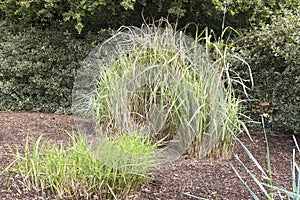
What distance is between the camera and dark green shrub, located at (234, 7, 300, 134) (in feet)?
13.1

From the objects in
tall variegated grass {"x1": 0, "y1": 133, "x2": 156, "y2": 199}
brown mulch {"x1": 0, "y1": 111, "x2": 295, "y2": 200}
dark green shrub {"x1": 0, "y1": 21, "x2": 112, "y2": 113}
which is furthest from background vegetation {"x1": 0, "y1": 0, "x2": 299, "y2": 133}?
tall variegated grass {"x1": 0, "y1": 133, "x2": 156, "y2": 199}

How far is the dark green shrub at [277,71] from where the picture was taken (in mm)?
3998

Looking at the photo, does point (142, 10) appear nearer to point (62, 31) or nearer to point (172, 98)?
point (62, 31)

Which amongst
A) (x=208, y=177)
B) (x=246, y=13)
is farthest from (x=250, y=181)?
(x=246, y=13)

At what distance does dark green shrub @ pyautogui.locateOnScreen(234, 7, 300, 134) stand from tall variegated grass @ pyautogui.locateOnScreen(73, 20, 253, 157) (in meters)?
0.84

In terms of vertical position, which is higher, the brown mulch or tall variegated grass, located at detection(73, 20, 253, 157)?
tall variegated grass, located at detection(73, 20, 253, 157)

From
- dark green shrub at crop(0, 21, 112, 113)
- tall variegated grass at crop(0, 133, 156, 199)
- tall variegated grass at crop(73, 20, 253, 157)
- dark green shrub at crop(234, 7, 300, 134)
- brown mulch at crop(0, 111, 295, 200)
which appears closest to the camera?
tall variegated grass at crop(0, 133, 156, 199)

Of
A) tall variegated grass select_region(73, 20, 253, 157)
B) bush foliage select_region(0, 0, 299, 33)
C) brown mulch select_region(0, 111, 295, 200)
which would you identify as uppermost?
bush foliage select_region(0, 0, 299, 33)

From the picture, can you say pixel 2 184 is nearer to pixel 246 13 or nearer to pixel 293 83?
pixel 293 83

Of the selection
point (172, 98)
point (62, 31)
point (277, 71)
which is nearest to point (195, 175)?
point (172, 98)

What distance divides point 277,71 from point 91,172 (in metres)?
2.70

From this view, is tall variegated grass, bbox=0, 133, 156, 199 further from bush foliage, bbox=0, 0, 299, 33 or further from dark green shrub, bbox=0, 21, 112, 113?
dark green shrub, bbox=0, 21, 112, 113

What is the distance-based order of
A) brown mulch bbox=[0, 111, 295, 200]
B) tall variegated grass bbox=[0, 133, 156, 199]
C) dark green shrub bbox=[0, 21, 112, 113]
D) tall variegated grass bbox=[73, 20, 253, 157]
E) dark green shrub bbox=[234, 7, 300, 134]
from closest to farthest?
tall variegated grass bbox=[0, 133, 156, 199]
brown mulch bbox=[0, 111, 295, 200]
tall variegated grass bbox=[73, 20, 253, 157]
dark green shrub bbox=[234, 7, 300, 134]
dark green shrub bbox=[0, 21, 112, 113]

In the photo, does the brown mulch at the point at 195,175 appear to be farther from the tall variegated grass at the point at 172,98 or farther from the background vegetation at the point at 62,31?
the background vegetation at the point at 62,31
